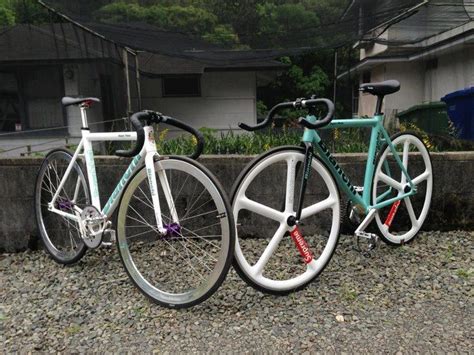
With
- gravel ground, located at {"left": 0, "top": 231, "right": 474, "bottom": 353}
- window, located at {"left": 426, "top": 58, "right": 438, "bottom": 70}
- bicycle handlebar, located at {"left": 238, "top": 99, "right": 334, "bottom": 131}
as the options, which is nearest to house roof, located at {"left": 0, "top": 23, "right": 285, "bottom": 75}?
bicycle handlebar, located at {"left": 238, "top": 99, "right": 334, "bottom": 131}

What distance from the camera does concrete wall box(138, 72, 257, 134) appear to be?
402 inches

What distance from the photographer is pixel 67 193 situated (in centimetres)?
328

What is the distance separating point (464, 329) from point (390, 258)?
904 millimetres

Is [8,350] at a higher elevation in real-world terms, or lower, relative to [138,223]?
lower

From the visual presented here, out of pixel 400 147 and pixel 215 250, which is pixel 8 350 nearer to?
pixel 215 250

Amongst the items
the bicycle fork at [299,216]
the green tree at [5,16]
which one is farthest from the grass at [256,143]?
the green tree at [5,16]

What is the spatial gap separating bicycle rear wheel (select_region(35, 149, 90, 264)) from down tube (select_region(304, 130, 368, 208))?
1.65 metres

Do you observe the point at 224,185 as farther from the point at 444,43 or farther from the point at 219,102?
the point at 444,43

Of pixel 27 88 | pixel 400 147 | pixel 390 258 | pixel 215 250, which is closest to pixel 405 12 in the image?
pixel 400 147

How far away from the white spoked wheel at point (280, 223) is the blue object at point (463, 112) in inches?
148

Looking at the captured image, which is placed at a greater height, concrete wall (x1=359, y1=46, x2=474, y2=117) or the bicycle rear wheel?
concrete wall (x1=359, y1=46, x2=474, y2=117)

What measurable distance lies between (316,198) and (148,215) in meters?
1.38

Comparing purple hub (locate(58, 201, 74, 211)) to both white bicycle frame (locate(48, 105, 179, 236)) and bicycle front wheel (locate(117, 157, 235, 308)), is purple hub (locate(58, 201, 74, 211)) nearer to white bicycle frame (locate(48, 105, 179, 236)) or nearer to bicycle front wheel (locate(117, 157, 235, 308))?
white bicycle frame (locate(48, 105, 179, 236))

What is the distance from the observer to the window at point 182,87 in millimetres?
10188
